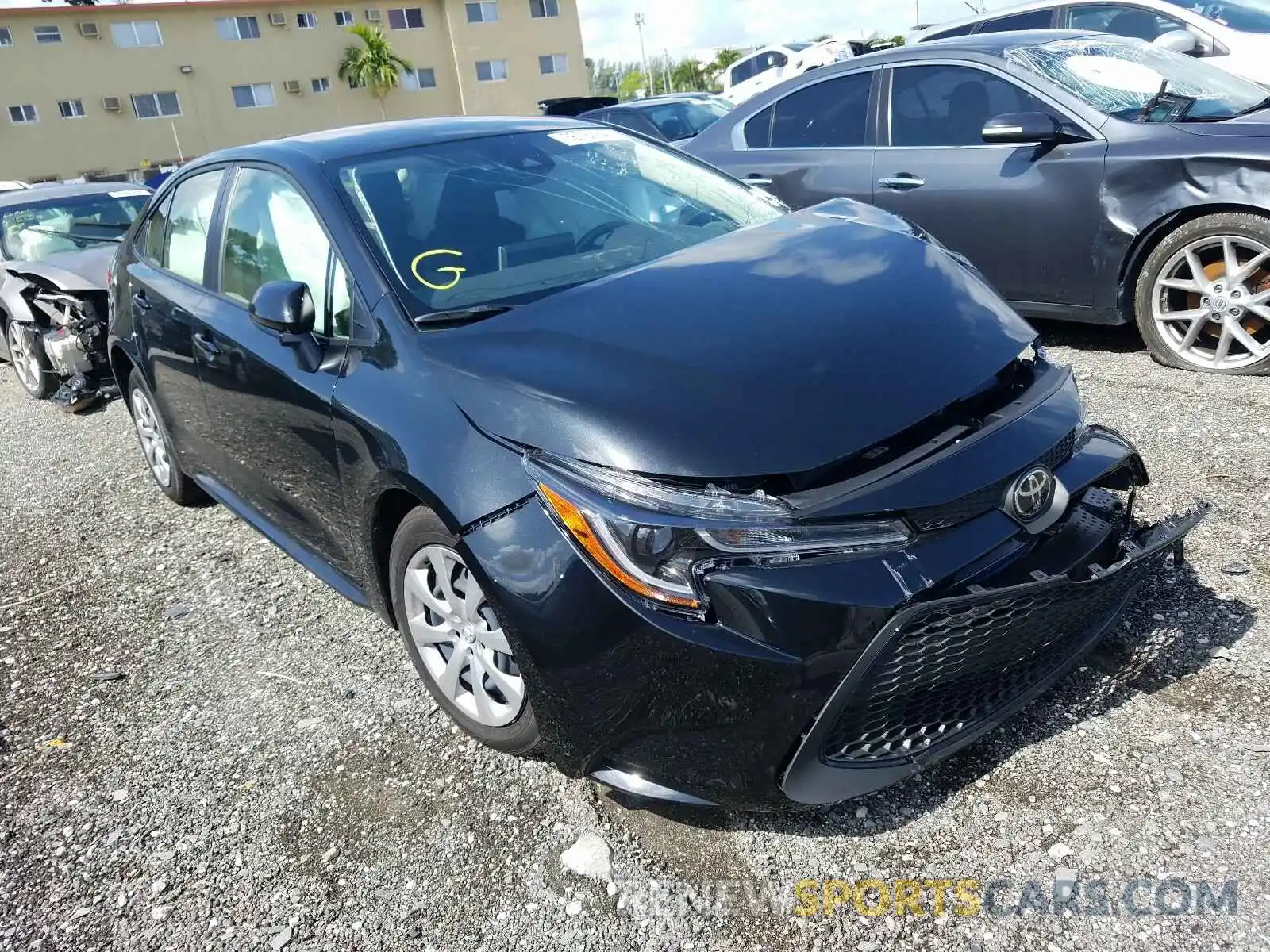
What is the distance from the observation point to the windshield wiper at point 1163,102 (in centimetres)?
453

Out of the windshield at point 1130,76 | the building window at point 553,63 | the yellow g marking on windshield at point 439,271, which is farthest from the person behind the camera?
the building window at point 553,63

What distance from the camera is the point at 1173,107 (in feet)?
15.0

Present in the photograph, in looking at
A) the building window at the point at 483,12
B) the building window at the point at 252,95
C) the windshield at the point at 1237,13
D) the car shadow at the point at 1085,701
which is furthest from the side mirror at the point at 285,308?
the building window at the point at 483,12

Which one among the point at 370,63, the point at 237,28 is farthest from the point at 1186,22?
the point at 237,28

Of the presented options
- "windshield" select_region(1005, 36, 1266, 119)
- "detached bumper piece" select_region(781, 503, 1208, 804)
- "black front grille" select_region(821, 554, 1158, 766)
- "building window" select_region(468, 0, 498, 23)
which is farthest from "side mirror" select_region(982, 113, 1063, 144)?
"building window" select_region(468, 0, 498, 23)

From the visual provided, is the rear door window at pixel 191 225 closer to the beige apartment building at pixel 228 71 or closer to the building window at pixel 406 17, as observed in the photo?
the beige apartment building at pixel 228 71

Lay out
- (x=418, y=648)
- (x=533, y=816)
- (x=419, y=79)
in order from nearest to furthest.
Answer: (x=533, y=816), (x=418, y=648), (x=419, y=79)

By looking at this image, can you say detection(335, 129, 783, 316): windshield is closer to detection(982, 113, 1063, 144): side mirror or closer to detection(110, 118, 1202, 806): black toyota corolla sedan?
detection(110, 118, 1202, 806): black toyota corolla sedan

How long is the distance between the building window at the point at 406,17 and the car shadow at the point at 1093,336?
45.0 m

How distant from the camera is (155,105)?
3956 centimetres

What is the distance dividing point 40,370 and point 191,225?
173 inches

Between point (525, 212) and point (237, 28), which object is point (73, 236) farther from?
point (237, 28)

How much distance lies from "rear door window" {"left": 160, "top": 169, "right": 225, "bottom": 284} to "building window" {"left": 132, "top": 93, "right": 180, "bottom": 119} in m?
41.9

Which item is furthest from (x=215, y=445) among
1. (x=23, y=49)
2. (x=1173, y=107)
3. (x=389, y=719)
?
(x=23, y=49)
